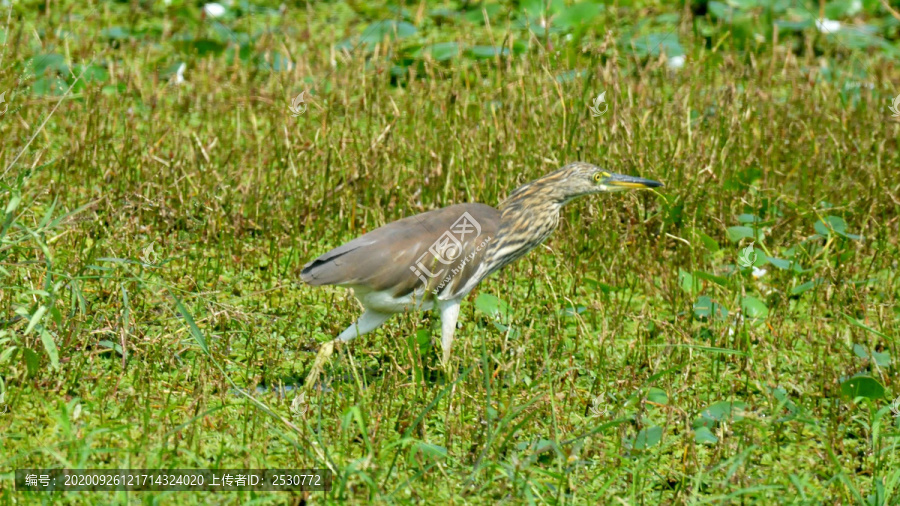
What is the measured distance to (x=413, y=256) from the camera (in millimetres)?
4547

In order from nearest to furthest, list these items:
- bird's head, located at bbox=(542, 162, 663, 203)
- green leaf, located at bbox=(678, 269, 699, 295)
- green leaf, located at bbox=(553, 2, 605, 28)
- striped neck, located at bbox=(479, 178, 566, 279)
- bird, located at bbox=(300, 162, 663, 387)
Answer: bird, located at bbox=(300, 162, 663, 387) → striped neck, located at bbox=(479, 178, 566, 279) → bird's head, located at bbox=(542, 162, 663, 203) → green leaf, located at bbox=(678, 269, 699, 295) → green leaf, located at bbox=(553, 2, 605, 28)

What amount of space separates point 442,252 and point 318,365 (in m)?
0.66

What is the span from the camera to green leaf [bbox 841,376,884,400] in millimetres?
4336

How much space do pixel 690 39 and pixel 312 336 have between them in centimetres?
458

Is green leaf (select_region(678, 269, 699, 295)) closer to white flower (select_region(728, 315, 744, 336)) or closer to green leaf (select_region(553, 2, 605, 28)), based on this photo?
white flower (select_region(728, 315, 744, 336))

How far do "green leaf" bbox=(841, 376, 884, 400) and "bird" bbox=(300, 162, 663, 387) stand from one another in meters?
1.17

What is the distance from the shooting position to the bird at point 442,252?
4.44 metres

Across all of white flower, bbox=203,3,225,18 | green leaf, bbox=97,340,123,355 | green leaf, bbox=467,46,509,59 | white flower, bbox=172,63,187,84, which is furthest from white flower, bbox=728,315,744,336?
white flower, bbox=203,3,225,18

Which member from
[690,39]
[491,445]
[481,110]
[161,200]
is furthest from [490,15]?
[491,445]

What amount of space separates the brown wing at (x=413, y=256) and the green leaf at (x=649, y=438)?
95 centimetres

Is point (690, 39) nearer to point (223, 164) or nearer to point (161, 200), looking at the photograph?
point (223, 164)

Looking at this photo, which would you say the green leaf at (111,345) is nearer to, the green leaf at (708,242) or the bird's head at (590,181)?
the bird's head at (590,181)

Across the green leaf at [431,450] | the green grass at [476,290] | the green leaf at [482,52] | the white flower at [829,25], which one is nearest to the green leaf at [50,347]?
the green grass at [476,290]

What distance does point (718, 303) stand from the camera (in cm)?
512
